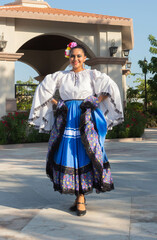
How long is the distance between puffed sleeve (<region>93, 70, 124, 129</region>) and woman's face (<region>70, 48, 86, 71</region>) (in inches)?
8.0

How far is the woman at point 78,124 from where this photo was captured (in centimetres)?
418

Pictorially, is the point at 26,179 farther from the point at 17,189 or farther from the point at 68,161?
the point at 68,161

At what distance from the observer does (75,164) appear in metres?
4.19

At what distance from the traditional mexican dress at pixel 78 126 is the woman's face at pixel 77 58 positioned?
8 centimetres

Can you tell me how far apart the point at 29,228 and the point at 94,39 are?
1145 cm

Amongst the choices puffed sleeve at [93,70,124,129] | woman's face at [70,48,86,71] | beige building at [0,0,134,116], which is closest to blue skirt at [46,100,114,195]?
puffed sleeve at [93,70,124,129]

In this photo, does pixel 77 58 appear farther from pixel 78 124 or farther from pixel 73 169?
pixel 73 169

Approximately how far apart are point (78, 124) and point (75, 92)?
0.37 m

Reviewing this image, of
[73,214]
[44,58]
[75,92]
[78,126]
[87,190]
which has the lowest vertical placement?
[73,214]

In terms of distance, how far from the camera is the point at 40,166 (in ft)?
25.1

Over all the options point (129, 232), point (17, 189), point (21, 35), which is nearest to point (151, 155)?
point (17, 189)

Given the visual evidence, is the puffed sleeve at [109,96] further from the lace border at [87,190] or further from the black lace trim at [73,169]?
the lace border at [87,190]

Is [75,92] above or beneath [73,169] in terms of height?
above

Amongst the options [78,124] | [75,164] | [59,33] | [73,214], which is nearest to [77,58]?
[78,124]
